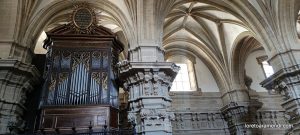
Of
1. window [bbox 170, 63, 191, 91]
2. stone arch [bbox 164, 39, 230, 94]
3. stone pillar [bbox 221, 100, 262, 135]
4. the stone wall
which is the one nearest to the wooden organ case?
window [bbox 170, 63, 191, 91]

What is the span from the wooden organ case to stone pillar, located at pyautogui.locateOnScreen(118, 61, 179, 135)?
0.74 meters

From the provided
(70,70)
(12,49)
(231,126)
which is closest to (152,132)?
(70,70)

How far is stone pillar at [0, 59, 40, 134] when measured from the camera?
7755 millimetres

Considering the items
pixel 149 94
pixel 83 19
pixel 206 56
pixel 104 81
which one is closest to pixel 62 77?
pixel 104 81

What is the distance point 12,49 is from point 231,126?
35.7 ft

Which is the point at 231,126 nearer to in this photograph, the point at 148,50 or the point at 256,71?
the point at 256,71

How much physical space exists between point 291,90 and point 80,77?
25.6 ft

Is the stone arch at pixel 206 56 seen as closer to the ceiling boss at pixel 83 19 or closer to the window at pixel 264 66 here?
the window at pixel 264 66

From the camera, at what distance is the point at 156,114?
787 centimetres

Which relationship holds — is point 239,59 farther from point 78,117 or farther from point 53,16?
point 53,16

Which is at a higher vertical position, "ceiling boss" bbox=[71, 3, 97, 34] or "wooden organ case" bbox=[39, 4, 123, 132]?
"ceiling boss" bbox=[71, 3, 97, 34]

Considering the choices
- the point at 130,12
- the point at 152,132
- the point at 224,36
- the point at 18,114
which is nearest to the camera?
the point at 152,132

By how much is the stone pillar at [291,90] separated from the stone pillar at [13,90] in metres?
9.20

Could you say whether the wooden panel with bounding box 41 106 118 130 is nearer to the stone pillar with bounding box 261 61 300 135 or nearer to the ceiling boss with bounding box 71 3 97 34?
the ceiling boss with bounding box 71 3 97 34
